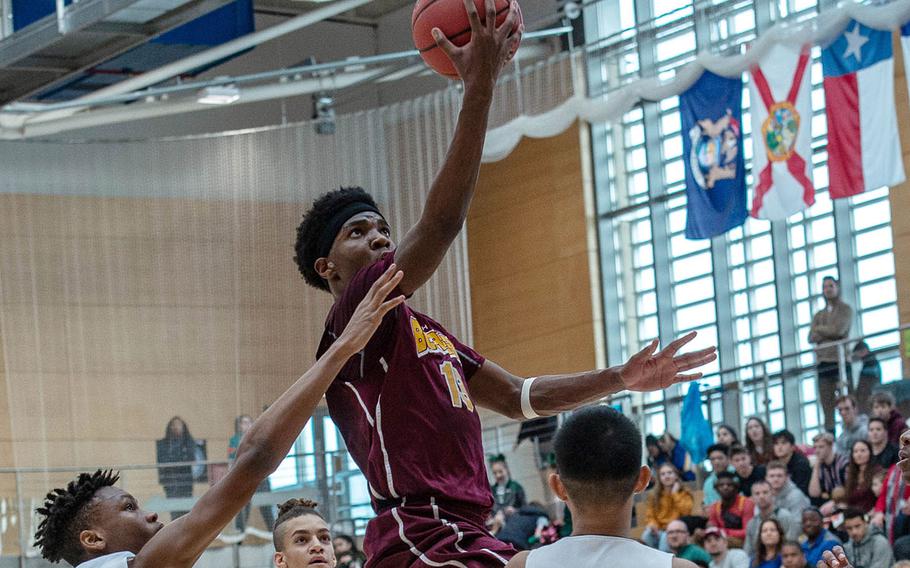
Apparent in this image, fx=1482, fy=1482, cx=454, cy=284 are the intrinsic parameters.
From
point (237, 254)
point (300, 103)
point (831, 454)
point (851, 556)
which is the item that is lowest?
point (851, 556)

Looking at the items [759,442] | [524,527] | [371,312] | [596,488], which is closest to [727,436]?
[759,442]

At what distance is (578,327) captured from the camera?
83.2 feet

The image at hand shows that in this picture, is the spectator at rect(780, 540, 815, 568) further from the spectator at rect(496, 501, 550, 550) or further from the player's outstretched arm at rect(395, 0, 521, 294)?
the player's outstretched arm at rect(395, 0, 521, 294)

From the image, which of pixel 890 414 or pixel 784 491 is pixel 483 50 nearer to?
pixel 890 414

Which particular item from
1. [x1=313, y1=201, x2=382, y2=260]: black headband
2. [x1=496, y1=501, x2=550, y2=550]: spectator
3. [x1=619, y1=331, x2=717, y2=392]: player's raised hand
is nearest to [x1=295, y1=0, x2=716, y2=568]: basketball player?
[x1=313, y1=201, x2=382, y2=260]: black headband

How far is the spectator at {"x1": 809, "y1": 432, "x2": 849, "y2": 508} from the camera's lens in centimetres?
1509

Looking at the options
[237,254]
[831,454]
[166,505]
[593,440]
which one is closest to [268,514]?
[166,505]

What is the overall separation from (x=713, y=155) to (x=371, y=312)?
16208mm

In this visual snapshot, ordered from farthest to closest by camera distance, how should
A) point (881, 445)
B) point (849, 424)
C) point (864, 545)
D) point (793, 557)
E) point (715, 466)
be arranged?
point (715, 466), point (849, 424), point (881, 445), point (793, 557), point (864, 545)

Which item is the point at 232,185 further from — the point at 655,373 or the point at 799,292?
the point at 655,373

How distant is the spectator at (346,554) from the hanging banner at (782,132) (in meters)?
6.82

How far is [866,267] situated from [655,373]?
53.6ft

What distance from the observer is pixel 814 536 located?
14.5m

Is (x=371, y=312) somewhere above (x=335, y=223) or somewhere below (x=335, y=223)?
below
